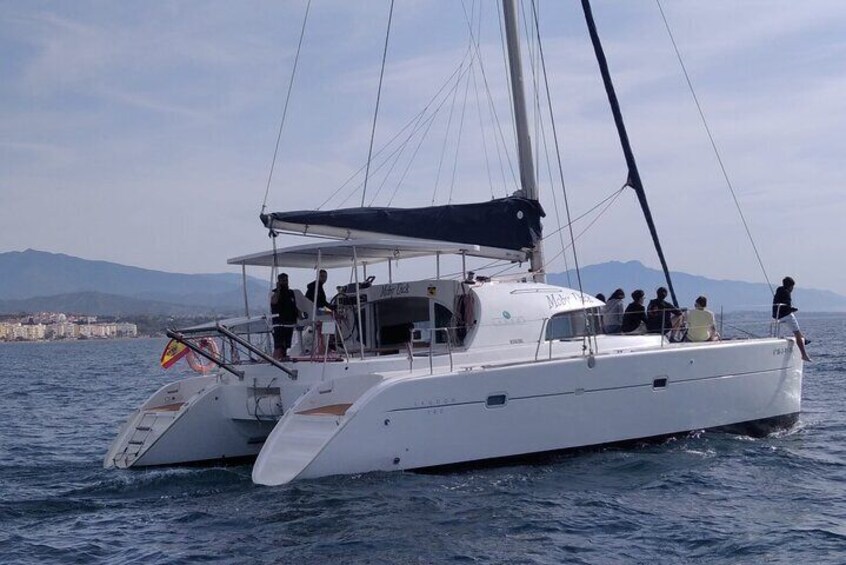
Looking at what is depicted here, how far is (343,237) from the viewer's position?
12906mm

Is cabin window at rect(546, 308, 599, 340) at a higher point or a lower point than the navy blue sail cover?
lower

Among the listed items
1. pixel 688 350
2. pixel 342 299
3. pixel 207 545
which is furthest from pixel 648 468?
pixel 207 545

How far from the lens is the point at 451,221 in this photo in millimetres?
13266

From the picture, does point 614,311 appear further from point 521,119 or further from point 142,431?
point 142,431

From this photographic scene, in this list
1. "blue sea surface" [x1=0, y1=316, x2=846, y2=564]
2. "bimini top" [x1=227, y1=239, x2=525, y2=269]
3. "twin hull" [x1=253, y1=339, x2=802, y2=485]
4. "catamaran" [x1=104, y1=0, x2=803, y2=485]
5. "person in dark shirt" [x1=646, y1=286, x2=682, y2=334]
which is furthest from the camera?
"person in dark shirt" [x1=646, y1=286, x2=682, y2=334]

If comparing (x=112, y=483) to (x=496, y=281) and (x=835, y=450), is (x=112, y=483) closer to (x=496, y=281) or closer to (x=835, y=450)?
(x=496, y=281)

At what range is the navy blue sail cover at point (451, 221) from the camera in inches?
501

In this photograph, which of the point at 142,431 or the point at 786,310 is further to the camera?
the point at 786,310

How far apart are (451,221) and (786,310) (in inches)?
208

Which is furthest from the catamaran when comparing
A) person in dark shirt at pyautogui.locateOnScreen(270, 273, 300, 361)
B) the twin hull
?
person in dark shirt at pyautogui.locateOnScreen(270, 273, 300, 361)

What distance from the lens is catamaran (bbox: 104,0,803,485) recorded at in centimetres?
1080

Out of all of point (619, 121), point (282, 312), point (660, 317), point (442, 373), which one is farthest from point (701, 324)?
point (282, 312)

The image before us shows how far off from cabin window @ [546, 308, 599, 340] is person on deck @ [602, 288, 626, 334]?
1286 mm

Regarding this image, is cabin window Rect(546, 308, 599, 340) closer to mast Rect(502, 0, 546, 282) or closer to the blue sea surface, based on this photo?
mast Rect(502, 0, 546, 282)
